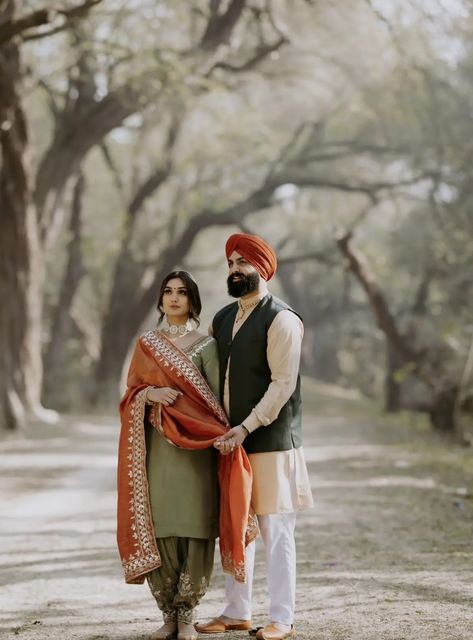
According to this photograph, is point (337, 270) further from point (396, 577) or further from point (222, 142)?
point (396, 577)

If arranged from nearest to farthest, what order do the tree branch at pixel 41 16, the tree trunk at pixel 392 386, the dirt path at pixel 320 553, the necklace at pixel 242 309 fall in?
the necklace at pixel 242 309 → the dirt path at pixel 320 553 → the tree branch at pixel 41 16 → the tree trunk at pixel 392 386

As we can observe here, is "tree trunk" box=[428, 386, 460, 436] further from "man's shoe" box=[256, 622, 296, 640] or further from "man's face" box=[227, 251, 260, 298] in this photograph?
"man's shoe" box=[256, 622, 296, 640]

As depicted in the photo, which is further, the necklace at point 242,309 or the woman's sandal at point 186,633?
the necklace at point 242,309

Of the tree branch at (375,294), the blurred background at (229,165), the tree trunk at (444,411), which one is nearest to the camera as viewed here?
the blurred background at (229,165)

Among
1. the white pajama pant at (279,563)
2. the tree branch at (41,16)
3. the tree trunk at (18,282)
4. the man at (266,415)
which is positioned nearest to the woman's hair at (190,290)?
the man at (266,415)

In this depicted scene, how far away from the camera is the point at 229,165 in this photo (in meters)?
27.0

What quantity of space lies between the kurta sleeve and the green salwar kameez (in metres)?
0.31

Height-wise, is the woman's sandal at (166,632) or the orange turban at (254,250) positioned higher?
the orange turban at (254,250)

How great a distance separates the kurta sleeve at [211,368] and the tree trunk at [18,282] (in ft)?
36.5

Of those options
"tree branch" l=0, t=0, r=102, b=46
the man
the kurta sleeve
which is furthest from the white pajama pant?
"tree branch" l=0, t=0, r=102, b=46

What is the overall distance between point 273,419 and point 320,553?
A: 9.26 ft

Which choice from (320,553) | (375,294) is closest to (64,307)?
(375,294)

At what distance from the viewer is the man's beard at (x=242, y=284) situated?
5.00 m

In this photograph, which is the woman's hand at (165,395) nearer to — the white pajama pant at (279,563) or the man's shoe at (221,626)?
the white pajama pant at (279,563)
